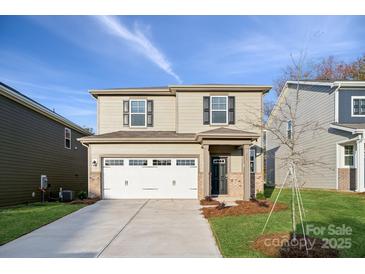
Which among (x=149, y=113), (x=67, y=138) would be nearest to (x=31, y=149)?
(x=67, y=138)

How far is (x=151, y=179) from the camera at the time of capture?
1631 cm

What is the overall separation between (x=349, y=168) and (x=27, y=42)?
16475 mm

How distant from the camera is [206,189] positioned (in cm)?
1495

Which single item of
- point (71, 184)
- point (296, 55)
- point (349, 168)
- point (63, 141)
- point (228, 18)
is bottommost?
point (71, 184)

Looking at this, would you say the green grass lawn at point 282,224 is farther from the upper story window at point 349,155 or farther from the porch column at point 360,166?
the upper story window at point 349,155

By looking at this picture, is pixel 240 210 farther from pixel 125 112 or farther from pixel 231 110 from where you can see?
pixel 125 112

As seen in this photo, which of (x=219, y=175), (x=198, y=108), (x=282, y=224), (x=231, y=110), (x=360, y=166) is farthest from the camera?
(x=198, y=108)

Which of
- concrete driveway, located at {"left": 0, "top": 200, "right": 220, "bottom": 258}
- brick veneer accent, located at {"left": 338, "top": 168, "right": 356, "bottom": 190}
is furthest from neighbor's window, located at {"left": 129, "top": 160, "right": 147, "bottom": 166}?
brick veneer accent, located at {"left": 338, "top": 168, "right": 356, "bottom": 190}

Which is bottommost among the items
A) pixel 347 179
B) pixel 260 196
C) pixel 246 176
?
pixel 260 196

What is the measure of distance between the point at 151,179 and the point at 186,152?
2.15m

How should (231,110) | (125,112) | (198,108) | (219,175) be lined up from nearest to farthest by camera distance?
(219,175) < (231,110) < (198,108) < (125,112)

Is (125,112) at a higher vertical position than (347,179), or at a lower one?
higher

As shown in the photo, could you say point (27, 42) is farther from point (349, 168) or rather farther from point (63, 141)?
point (349, 168)
